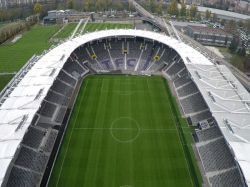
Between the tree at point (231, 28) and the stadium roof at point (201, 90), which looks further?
the tree at point (231, 28)

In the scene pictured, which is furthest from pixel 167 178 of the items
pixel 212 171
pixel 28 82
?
pixel 28 82

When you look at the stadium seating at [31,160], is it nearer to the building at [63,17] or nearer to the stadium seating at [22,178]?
the stadium seating at [22,178]

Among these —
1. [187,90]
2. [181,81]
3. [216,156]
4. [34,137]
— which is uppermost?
[181,81]

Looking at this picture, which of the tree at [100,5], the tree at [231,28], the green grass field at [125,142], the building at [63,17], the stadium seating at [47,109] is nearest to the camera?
the green grass field at [125,142]

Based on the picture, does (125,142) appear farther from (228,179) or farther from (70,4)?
(70,4)

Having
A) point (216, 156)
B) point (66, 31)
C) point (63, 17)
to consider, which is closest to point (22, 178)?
point (216, 156)

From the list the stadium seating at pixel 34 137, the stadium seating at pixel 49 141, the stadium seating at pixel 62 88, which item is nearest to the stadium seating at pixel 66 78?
the stadium seating at pixel 62 88

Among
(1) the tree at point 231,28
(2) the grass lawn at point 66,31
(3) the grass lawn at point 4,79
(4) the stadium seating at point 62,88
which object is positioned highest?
(1) the tree at point 231,28
